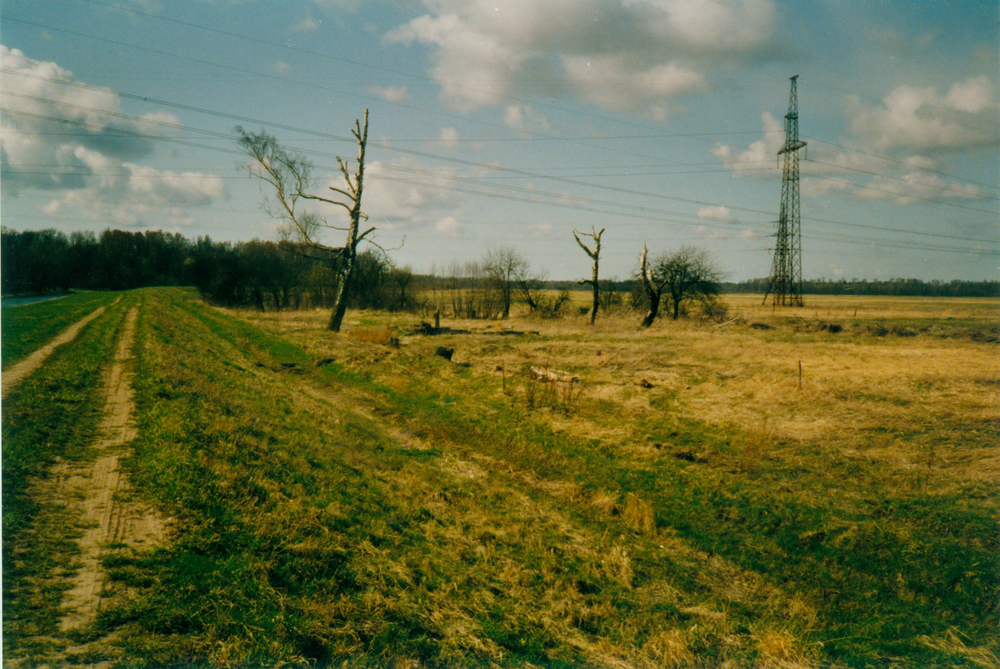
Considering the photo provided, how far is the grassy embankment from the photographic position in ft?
12.9

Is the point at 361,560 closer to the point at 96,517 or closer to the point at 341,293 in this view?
the point at 96,517

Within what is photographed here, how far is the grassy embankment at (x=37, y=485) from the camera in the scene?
394cm

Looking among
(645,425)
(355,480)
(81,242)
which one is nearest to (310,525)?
(355,480)

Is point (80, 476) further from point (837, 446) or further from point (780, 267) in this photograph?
point (780, 267)

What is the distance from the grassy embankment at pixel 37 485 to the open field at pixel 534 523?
1.3 inches

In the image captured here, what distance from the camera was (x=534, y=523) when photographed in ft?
25.6

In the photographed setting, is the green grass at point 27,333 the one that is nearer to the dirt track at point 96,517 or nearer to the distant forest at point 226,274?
the dirt track at point 96,517

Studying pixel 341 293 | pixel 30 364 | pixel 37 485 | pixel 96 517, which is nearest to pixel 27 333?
pixel 30 364

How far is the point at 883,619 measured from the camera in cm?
580

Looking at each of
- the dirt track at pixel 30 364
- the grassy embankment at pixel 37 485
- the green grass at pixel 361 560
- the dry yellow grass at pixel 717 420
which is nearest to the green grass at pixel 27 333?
the dirt track at pixel 30 364

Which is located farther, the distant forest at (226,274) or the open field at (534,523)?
the distant forest at (226,274)

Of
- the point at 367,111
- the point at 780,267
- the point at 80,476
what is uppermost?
the point at 367,111

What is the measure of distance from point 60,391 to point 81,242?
70.6m

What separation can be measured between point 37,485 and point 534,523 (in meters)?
6.71
